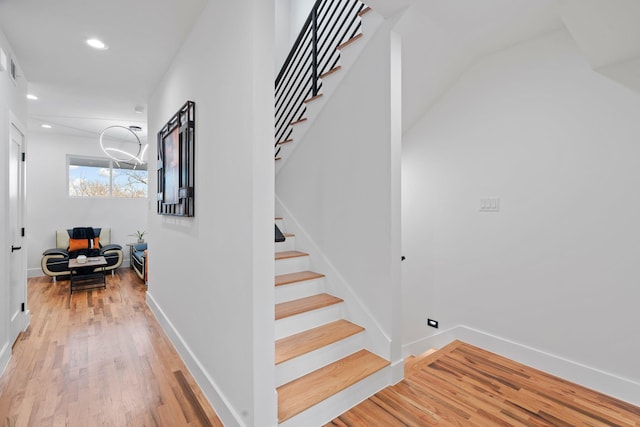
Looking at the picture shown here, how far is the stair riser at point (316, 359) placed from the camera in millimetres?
1891

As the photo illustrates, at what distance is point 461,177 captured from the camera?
286 cm

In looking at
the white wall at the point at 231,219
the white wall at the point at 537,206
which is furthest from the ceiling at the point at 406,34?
the white wall at the point at 231,219

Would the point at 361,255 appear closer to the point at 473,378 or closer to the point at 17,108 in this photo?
the point at 473,378

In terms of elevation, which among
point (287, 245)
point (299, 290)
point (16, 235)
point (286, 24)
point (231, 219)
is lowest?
point (299, 290)

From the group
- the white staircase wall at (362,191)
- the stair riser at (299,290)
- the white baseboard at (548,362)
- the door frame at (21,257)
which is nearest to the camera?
the white baseboard at (548,362)

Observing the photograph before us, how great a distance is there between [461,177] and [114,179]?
7087 mm

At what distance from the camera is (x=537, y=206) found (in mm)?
2396

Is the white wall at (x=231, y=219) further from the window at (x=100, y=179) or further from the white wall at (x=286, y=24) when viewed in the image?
the window at (x=100, y=179)

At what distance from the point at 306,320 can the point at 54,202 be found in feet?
21.1

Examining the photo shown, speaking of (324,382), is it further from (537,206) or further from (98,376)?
(537,206)

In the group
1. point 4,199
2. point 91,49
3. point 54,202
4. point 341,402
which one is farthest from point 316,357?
point 54,202

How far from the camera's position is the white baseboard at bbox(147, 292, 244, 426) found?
5.72 ft

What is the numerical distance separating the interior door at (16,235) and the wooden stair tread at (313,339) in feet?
8.50

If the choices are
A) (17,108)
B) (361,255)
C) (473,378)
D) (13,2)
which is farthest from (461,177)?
(17,108)
